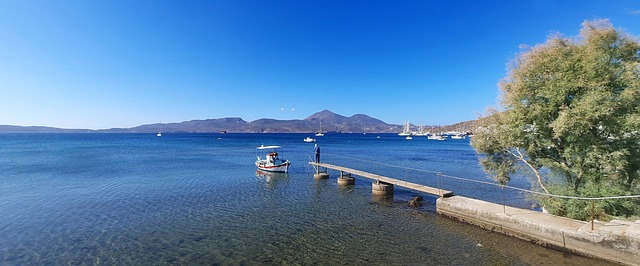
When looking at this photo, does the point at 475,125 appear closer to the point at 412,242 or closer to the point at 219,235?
the point at 412,242

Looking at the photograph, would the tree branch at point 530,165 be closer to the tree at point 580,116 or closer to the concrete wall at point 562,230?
the tree at point 580,116

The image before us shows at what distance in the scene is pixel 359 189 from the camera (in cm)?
2403

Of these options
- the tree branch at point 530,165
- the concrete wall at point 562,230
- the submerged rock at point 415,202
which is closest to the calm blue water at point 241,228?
the submerged rock at point 415,202

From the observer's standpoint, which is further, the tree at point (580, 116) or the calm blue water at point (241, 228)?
the tree at point (580, 116)

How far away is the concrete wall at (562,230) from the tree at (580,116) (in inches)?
65.3

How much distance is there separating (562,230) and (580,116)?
4.42 m

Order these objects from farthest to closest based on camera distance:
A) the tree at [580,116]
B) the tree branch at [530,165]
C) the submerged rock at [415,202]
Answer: the submerged rock at [415,202] → the tree branch at [530,165] → the tree at [580,116]

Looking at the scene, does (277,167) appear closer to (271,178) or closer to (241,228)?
(271,178)

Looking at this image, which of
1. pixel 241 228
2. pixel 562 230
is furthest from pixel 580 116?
pixel 241 228

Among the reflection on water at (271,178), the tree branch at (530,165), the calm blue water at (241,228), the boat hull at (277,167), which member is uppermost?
the tree branch at (530,165)

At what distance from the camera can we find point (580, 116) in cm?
1152

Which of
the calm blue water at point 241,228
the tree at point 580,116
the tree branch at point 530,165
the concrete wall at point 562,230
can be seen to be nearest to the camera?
the concrete wall at point 562,230

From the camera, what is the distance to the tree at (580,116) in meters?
11.4

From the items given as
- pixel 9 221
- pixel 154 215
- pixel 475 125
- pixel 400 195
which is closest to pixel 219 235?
pixel 154 215
